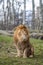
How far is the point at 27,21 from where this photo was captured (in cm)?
1603

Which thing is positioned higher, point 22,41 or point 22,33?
point 22,33

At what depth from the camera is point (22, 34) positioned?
25.7 ft

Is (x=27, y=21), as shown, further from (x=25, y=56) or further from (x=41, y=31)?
(x=25, y=56)

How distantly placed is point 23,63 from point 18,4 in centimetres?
981

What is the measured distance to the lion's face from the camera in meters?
7.81

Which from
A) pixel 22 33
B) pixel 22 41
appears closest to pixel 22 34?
pixel 22 33

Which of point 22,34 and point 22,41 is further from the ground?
point 22,34

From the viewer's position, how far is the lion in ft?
25.8

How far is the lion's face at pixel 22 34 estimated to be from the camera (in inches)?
308

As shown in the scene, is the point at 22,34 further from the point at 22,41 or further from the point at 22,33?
the point at 22,41

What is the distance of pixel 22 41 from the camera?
7906 mm

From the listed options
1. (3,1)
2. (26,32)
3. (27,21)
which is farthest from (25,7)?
(26,32)

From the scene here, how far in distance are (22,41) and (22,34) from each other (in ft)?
0.72

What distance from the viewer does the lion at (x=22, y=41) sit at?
7851 mm
